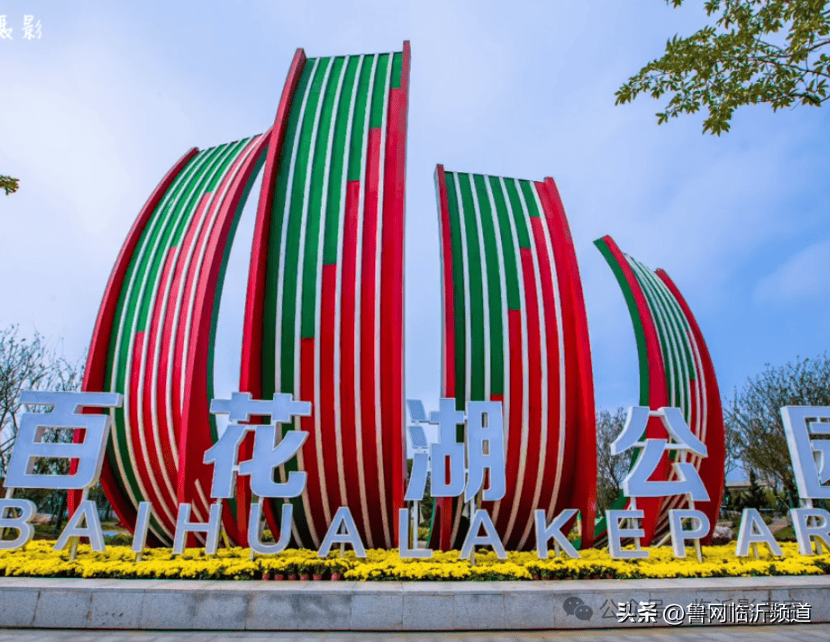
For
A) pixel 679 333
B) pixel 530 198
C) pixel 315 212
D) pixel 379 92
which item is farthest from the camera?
pixel 679 333

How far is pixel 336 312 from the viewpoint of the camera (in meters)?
10.8

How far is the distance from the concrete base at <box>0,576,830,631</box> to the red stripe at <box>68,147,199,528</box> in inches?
142

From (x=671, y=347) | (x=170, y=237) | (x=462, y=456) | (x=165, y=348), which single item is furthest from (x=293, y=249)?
(x=671, y=347)

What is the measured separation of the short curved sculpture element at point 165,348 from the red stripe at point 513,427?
561 cm

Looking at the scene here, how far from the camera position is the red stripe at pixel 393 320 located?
32.9ft

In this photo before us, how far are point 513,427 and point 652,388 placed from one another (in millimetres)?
3372

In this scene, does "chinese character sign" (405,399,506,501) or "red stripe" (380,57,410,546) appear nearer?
"chinese character sign" (405,399,506,501)

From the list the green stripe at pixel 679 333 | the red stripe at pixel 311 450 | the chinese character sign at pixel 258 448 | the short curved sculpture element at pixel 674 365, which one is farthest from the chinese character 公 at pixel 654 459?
the chinese character sign at pixel 258 448

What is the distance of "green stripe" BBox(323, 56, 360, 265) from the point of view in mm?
11359

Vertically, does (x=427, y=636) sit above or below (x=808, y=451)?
below

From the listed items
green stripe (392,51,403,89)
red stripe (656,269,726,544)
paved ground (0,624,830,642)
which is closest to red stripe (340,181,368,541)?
paved ground (0,624,830,642)

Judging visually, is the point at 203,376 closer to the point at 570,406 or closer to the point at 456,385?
the point at 456,385

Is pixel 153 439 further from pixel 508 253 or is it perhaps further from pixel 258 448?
pixel 508 253

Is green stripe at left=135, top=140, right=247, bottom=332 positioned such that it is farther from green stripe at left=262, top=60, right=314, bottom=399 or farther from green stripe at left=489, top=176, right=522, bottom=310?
green stripe at left=489, top=176, right=522, bottom=310
